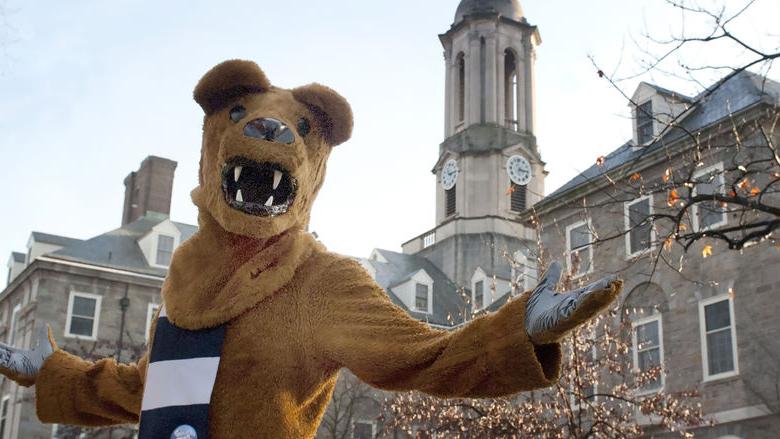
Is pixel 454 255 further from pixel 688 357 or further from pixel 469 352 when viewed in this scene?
pixel 469 352

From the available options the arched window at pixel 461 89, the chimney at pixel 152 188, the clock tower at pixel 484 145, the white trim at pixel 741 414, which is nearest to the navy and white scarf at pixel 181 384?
the white trim at pixel 741 414

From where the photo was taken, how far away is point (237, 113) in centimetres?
386

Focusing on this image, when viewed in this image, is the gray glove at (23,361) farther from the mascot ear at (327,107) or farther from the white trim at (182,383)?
the mascot ear at (327,107)

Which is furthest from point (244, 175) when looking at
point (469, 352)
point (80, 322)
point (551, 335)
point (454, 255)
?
point (454, 255)

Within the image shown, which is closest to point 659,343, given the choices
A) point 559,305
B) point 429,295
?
point 429,295

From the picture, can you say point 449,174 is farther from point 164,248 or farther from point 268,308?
point 268,308

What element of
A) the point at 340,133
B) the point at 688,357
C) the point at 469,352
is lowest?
the point at 469,352

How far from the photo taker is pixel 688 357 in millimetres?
18641

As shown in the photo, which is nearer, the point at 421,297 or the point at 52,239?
the point at 52,239

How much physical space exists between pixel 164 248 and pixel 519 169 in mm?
17673

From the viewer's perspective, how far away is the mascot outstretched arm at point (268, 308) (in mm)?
3342

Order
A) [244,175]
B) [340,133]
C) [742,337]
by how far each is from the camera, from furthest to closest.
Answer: [742,337] < [340,133] < [244,175]

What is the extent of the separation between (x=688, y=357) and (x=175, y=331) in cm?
1671

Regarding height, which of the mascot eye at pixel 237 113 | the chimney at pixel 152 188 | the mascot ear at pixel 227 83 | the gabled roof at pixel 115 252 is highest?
the chimney at pixel 152 188
